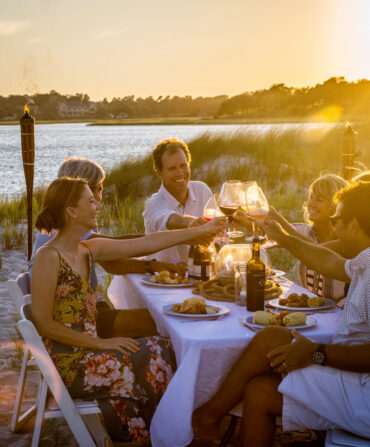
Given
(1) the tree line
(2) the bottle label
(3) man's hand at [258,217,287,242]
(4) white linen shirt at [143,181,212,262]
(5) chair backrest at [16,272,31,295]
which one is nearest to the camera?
(2) the bottle label

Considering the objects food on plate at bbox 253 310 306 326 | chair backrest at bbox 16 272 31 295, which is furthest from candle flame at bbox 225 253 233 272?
chair backrest at bbox 16 272 31 295

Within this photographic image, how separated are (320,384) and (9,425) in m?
2.17

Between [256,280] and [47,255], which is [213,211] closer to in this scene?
[256,280]

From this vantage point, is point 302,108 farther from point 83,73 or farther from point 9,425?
point 9,425

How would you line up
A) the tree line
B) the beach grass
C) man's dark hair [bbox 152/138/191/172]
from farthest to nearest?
the tree line → the beach grass → man's dark hair [bbox 152/138/191/172]

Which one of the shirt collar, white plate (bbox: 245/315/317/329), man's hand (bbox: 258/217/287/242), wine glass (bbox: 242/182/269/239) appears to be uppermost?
wine glass (bbox: 242/182/269/239)

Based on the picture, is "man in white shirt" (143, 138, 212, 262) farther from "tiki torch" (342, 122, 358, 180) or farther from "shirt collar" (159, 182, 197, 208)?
Result: "tiki torch" (342, 122, 358, 180)

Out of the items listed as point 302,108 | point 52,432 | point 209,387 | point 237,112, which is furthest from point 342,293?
point 237,112

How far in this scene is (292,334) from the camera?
7.96ft

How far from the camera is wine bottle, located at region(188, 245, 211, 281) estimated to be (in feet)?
11.6

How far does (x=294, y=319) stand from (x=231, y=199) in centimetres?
97

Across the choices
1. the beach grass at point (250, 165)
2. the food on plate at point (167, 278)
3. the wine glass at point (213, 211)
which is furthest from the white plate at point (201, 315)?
the beach grass at point (250, 165)

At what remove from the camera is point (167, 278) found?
342 cm

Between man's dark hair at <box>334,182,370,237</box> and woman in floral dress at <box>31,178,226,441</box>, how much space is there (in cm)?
103
